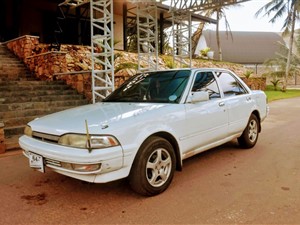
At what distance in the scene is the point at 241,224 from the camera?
8.89ft

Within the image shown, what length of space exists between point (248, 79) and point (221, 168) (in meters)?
16.6

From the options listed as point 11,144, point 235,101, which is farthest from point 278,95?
point 11,144

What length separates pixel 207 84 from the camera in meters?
4.50

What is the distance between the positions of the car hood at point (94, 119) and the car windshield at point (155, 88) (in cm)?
31

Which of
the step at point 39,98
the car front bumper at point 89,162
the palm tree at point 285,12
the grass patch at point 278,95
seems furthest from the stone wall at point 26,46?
the palm tree at point 285,12

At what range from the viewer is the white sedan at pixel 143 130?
9.68 feet

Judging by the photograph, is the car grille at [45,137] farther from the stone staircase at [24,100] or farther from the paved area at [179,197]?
the stone staircase at [24,100]

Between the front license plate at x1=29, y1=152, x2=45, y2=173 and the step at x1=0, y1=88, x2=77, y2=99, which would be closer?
the front license plate at x1=29, y1=152, x2=45, y2=173

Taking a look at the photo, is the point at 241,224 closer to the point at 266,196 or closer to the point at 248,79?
A: the point at 266,196

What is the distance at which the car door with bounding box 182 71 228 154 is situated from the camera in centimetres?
386

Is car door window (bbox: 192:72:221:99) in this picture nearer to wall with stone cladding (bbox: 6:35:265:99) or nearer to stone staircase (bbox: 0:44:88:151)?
stone staircase (bbox: 0:44:88:151)

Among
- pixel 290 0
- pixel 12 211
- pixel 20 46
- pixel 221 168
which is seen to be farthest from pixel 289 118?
pixel 290 0

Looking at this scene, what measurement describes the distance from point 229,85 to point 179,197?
247cm

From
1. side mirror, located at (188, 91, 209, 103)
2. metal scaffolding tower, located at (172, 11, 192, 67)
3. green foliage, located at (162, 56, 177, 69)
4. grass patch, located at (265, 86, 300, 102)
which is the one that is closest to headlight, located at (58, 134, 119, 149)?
side mirror, located at (188, 91, 209, 103)
